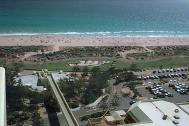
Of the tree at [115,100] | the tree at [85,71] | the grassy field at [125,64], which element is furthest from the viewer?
the grassy field at [125,64]

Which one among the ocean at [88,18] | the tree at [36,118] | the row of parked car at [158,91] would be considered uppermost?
the ocean at [88,18]

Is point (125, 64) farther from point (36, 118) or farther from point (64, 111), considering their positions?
Result: point (36, 118)

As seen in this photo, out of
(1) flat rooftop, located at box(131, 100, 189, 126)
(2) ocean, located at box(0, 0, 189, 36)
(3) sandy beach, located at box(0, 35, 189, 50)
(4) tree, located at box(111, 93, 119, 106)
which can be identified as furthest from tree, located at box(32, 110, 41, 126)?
(2) ocean, located at box(0, 0, 189, 36)

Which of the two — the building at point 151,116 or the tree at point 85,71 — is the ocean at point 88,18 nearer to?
the tree at point 85,71

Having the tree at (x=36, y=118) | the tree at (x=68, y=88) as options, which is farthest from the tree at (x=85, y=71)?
the tree at (x=36, y=118)

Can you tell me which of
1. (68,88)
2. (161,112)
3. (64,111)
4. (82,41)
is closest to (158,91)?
(68,88)

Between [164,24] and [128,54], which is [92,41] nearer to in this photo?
[128,54]

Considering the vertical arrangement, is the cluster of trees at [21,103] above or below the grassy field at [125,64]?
below

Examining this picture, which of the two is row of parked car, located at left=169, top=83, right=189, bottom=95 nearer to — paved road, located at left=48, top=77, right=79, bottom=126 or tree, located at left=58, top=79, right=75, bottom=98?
tree, located at left=58, top=79, right=75, bottom=98
